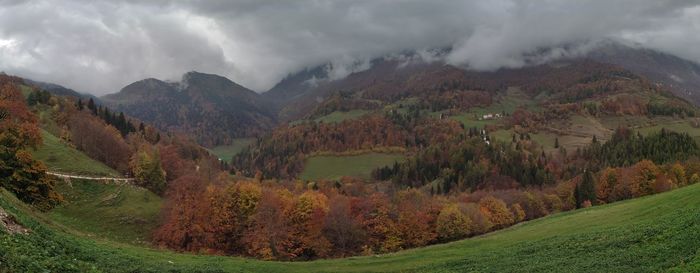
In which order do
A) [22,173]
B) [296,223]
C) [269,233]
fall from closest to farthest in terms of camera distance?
1. [22,173]
2. [269,233]
3. [296,223]

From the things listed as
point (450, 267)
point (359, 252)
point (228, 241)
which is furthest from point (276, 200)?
point (450, 267)

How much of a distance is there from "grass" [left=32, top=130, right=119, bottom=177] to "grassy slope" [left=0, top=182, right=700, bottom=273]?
57141 millimetres

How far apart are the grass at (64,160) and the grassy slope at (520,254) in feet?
187

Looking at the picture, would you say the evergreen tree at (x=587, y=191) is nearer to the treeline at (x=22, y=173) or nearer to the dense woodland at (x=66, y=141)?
the dense woodland at (x=66, y=141)

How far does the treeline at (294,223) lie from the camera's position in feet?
326

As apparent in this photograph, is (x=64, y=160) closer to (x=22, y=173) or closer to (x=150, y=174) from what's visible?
(x=150, y=174)

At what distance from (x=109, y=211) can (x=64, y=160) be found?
977 inches

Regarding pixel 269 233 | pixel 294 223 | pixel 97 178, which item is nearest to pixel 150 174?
pixel 97 178

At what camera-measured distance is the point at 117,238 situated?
87.7 meters

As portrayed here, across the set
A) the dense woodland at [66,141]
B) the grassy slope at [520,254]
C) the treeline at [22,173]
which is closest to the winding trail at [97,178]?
the dense woodland at [66,141]

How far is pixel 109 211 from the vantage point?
95.9 metres

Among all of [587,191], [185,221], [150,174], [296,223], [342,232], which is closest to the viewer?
[185,221]

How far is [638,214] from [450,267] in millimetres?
28062

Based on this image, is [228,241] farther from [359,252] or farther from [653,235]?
[653,235]
